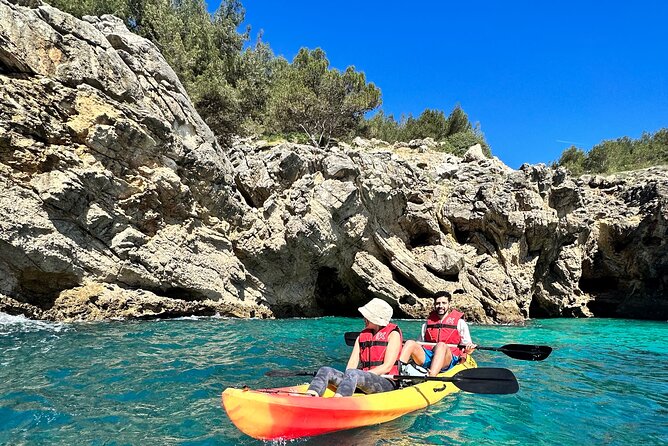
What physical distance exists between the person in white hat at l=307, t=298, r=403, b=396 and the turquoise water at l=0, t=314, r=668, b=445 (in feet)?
1.84

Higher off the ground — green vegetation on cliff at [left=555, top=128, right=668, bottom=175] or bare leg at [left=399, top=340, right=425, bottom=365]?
green vegetation on cliff at [left=555, top=128, right=668, bottom=175]

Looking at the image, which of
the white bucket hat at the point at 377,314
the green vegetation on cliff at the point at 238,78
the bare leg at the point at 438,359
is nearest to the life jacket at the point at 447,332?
the bare leg at the point at 438,359

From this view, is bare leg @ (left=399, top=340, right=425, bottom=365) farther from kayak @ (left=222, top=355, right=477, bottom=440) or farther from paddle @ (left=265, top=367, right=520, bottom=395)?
kayak @ (left=222, top=355, right=477, bottom=440)

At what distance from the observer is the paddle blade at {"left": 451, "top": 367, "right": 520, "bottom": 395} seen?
5.16 m

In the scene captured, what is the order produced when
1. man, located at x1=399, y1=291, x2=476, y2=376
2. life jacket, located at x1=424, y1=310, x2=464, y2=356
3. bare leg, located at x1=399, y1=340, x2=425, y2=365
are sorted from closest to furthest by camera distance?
bare leg, located at x1=399, y1=340, x2=425, y2=365
man, located at x1=399, y1=291, x2=476, y2=376
life jacket, located at x1=424, y1=310, x2=464, y2=356

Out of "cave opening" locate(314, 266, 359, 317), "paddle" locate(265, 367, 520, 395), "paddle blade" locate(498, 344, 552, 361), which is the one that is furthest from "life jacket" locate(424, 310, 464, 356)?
"cave opening" locate(314, 266, 359, 317)

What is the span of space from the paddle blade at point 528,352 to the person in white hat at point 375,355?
3.38m

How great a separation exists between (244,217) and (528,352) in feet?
35.5

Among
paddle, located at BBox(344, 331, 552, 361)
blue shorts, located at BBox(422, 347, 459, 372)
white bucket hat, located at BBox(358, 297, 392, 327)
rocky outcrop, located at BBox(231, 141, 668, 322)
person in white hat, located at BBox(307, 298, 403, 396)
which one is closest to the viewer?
person in white hat, located at BBox(307, 298, 403, 396)

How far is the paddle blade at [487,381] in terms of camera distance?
203 inches

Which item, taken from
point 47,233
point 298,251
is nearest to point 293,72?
point 298,251

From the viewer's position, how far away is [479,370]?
18.2 feet

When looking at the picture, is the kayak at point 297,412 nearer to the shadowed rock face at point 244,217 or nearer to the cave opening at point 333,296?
the shadowed rock face at point 244,217

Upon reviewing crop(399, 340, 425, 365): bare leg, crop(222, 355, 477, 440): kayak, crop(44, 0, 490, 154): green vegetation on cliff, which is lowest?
crop(222, 355, 477, 440): kayak
